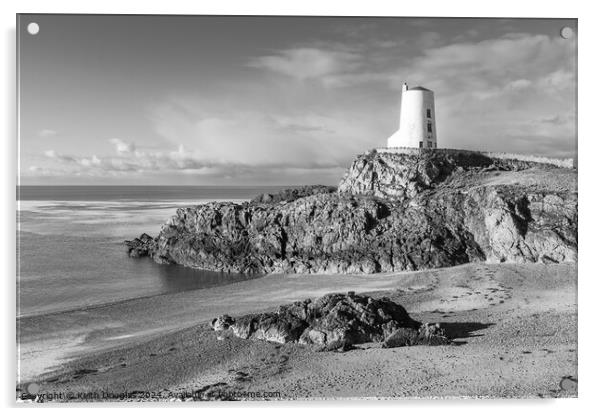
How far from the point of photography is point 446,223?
2330 cm

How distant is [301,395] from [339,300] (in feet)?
12.2

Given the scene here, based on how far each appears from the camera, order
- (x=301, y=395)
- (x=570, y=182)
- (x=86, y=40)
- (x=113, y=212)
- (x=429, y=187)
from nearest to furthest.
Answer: (x=301, y=395)
(x=86, y=40)
(x=570, y=182)
(x=429, y=187)
(x=113, y=212)

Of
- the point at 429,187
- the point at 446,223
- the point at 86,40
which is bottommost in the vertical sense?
the point at 446,223

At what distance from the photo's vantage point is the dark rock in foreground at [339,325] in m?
13.1

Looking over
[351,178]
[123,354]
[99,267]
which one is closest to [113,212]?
[99,267]

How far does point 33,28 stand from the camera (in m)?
12.0

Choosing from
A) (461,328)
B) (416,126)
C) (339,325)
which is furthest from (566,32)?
(416,126)

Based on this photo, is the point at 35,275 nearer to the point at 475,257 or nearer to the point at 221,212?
the point at 221,212

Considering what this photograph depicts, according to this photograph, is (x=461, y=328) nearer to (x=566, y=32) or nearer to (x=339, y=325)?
(x=339, y=325)

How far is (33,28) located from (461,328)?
1316cm

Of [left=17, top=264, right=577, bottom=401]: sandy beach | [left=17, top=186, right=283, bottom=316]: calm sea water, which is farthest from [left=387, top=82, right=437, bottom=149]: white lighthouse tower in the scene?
[left=17, top=264, right=577, bottom=401]: sandy beach

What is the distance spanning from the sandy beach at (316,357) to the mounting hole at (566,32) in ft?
21.8

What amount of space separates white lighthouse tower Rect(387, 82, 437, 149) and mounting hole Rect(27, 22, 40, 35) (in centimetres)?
1371

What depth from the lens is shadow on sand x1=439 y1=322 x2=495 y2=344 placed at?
1382cm
